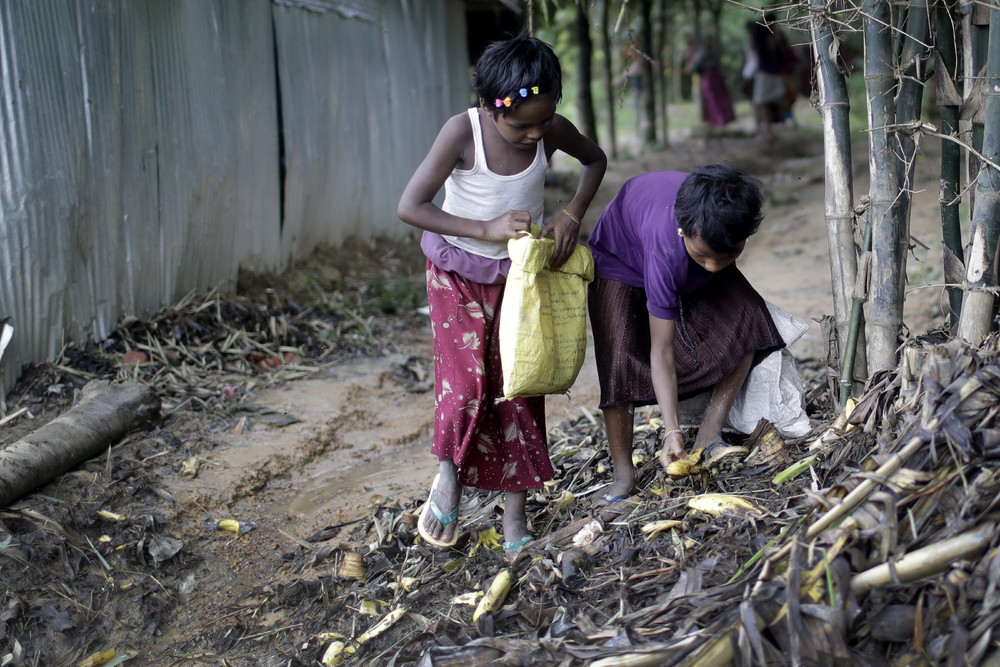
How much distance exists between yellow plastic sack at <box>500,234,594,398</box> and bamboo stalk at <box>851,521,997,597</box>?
1047 mm


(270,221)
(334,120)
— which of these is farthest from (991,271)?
(334,120)

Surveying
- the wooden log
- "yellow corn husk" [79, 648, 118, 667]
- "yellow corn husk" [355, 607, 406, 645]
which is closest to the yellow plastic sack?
"yellow corn husk" [355, 607, 406, 645]

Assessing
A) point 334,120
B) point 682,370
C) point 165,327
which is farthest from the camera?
point 334,120

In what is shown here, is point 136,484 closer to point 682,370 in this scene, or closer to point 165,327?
point 165,327

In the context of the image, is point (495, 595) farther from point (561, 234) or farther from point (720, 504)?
point (561, 234)

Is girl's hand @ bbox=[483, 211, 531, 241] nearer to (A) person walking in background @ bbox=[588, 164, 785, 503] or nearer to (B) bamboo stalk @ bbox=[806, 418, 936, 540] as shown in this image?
(A) person walking in background @ bbox=[588, 164, 785, 503]

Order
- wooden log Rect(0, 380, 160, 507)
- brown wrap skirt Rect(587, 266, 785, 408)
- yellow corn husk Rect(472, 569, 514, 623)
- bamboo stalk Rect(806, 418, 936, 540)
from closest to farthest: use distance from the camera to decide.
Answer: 1. bamboo stalk Rect(806, 418, 936, 540)
2. yellow corn husk Rect(472, 569, 514, 623)
3. brown wrap skirt Rect(587, 266, 785, 408)
4. wooden log Rect(0, 380, 160, 507)

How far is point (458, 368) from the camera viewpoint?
259 cm

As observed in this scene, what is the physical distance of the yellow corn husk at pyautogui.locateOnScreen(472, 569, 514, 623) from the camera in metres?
2.37

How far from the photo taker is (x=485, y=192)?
2.50 m

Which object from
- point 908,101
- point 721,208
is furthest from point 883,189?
point 721,208

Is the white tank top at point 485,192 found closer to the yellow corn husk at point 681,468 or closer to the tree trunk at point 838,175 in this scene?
the yellow corn husk at point 681,468

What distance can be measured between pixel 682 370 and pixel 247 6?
4683 millimetres

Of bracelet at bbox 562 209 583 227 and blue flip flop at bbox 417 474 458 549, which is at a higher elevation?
bracelet at bbox 562 209 583 227
